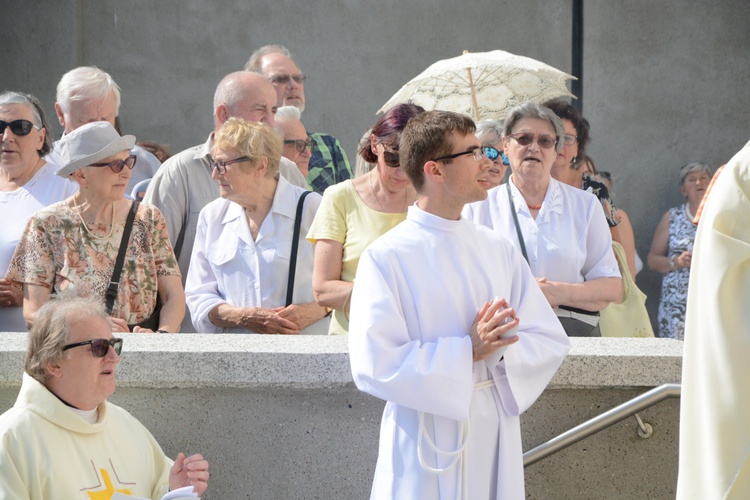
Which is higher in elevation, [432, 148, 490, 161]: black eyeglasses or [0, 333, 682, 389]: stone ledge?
[432, 148, 490, 161]: black eyeglasses

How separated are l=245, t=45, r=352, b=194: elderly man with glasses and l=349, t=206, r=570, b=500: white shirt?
3.22 meters

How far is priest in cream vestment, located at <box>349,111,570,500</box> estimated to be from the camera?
3859 millimetres

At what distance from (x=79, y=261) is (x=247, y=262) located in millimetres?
764

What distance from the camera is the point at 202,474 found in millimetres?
4164

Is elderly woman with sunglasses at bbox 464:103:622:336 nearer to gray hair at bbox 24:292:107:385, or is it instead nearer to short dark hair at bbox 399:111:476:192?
short dark hair at bbox 399:111:476:192

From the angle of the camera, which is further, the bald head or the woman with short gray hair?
the woman with short gray hair

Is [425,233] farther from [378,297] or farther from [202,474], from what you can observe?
[202,474]

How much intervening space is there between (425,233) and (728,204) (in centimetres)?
119

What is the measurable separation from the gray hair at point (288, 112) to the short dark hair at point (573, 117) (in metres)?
1.63

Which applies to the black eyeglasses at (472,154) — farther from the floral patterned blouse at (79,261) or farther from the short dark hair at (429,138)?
the floral patterned blouse at (79,261)

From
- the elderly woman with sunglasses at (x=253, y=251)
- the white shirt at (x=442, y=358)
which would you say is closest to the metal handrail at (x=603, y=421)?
the white shirt at (x=442, y=358)

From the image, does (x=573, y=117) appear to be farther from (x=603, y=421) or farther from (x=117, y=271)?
(x=117, y=271)

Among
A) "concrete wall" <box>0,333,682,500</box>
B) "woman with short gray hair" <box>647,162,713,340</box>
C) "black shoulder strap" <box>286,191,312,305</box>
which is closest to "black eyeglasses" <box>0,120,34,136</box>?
"black shoulder strap" <box>286,191,312,305</box>

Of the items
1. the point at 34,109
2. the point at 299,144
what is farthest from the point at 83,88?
the point at 299,144
